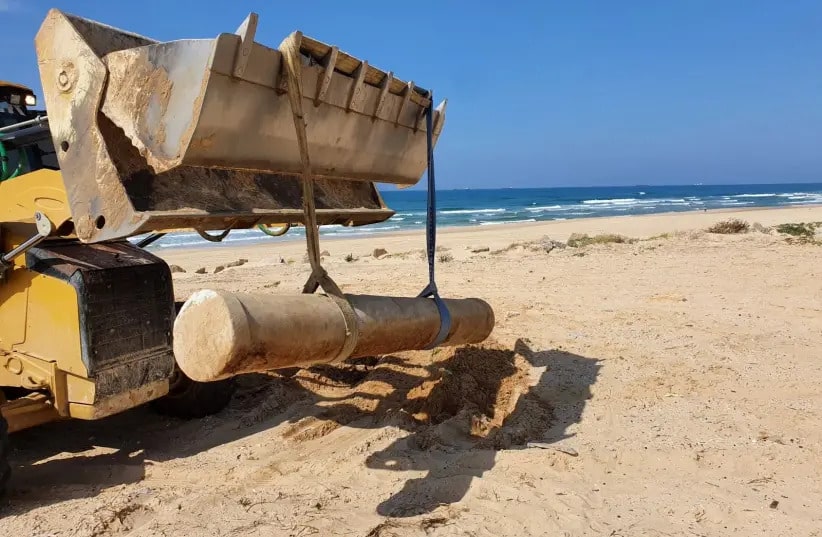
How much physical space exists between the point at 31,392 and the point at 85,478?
68 centimetres

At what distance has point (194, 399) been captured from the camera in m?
5.12

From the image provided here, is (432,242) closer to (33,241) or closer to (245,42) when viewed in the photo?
(245,42)

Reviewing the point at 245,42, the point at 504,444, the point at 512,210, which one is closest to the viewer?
the point at 245,42

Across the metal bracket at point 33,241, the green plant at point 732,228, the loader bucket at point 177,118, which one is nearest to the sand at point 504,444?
the metal bracket at point 33,241

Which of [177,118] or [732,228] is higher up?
[177,118]

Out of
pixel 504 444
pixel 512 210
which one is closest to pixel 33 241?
pixel 504 444

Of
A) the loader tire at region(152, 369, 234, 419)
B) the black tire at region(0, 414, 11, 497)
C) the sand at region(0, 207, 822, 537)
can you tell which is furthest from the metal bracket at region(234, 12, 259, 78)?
the loader tire at region(152, 369, 234, 419)

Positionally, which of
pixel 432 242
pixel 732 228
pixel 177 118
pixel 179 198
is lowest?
pixel 732 228

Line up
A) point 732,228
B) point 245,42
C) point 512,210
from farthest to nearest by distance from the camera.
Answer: point 512,210 < point 732,228 < point 245,42

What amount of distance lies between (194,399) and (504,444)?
94.9 inches

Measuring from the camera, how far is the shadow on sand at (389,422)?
4.01 meters

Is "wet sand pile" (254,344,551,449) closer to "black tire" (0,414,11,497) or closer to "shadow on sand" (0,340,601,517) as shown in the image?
"shadow on sand" (0,340,601,517)

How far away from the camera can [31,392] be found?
14.3 ft

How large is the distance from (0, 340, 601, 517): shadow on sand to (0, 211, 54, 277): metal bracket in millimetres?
1350
